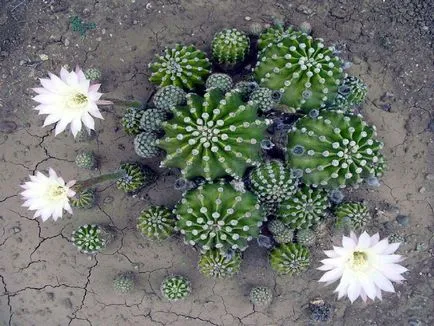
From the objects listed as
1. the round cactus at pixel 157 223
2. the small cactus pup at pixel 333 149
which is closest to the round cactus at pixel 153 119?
the round cactus at pixel 157 223

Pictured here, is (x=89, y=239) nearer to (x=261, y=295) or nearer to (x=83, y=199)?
(x=83, y=199)

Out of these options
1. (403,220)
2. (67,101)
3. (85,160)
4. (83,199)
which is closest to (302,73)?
(67,101)

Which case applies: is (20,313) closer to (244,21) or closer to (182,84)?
(182,84)

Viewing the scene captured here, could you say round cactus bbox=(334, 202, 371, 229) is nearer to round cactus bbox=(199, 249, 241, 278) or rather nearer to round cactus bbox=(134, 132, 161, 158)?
round cactus bbox=(199, 249, 241, 278)

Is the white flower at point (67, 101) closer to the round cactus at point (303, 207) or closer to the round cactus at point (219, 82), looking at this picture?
the round cactus at point (219, 82)

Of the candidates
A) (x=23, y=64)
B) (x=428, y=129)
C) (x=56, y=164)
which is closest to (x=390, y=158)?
(x=428, y=129)

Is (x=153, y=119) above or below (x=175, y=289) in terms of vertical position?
above
